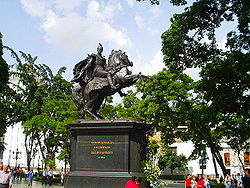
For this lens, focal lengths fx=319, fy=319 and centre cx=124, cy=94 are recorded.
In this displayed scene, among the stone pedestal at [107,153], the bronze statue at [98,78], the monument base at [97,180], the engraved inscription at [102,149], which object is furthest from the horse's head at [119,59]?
the monument base at [97,180]

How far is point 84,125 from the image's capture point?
12.6 metres

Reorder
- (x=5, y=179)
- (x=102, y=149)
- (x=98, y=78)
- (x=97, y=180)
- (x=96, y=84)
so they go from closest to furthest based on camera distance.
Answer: (x=5, y=179)
(x=97, y=180)
(x=102, y=149)
(x=96, y=84)
(x=98, y=78)

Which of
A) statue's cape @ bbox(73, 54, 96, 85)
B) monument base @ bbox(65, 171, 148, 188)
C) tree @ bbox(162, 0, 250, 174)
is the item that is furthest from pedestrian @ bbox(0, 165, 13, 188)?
tree @ bbox(162, 0, 250, 174)

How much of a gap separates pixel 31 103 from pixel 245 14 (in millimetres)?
31047

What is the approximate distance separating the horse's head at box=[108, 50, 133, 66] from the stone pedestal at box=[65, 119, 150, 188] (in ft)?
9.01

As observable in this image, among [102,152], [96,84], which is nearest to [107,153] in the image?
[102,152]

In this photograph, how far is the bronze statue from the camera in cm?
1328

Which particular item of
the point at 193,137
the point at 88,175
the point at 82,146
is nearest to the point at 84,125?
the point at 82,146

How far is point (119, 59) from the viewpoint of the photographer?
45.1 feet

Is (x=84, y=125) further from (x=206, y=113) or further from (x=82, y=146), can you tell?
(x=206, y=113)

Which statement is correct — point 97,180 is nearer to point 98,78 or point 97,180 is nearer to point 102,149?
point 102,149

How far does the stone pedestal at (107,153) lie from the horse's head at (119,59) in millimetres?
2746

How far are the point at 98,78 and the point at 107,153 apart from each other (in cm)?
341

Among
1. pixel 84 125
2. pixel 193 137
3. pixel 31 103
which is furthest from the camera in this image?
pixel 31 103
